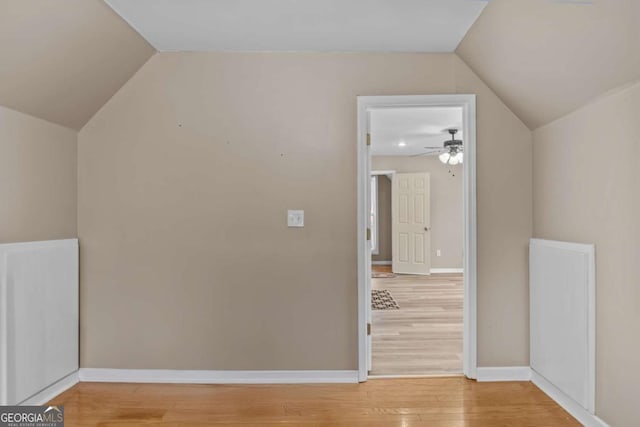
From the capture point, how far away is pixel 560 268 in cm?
255

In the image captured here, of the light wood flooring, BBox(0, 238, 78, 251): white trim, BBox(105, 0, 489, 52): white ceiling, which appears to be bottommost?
the light wood flooring

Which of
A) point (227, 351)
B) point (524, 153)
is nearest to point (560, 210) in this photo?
point (524, 153)

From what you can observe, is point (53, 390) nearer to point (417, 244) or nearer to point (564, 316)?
point (564, 316)

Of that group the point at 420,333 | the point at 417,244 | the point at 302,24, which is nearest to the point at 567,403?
the point at 420,333

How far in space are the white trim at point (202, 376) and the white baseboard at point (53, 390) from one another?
80 millimetres

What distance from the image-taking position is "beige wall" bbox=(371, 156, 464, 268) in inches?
329

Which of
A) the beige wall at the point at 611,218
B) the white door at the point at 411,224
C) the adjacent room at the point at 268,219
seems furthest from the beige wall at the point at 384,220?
the beige wall at the point at 611,218

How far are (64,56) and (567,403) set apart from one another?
358 centimetres

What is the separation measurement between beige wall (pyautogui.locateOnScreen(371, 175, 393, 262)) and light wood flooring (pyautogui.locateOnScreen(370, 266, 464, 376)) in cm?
305

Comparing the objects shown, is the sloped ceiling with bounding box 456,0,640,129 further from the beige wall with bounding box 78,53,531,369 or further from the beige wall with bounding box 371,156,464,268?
the beige wall with bounding box 371,156,464,268

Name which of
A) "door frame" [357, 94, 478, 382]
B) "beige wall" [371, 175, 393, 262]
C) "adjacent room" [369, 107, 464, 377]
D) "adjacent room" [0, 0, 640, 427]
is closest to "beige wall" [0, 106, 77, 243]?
"adjacent room" [0, 0, 640, 427]

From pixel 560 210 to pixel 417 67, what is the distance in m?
1.36

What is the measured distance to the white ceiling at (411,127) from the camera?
4.90m

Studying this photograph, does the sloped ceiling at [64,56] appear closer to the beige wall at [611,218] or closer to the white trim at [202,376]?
the white trim at [202,376]
